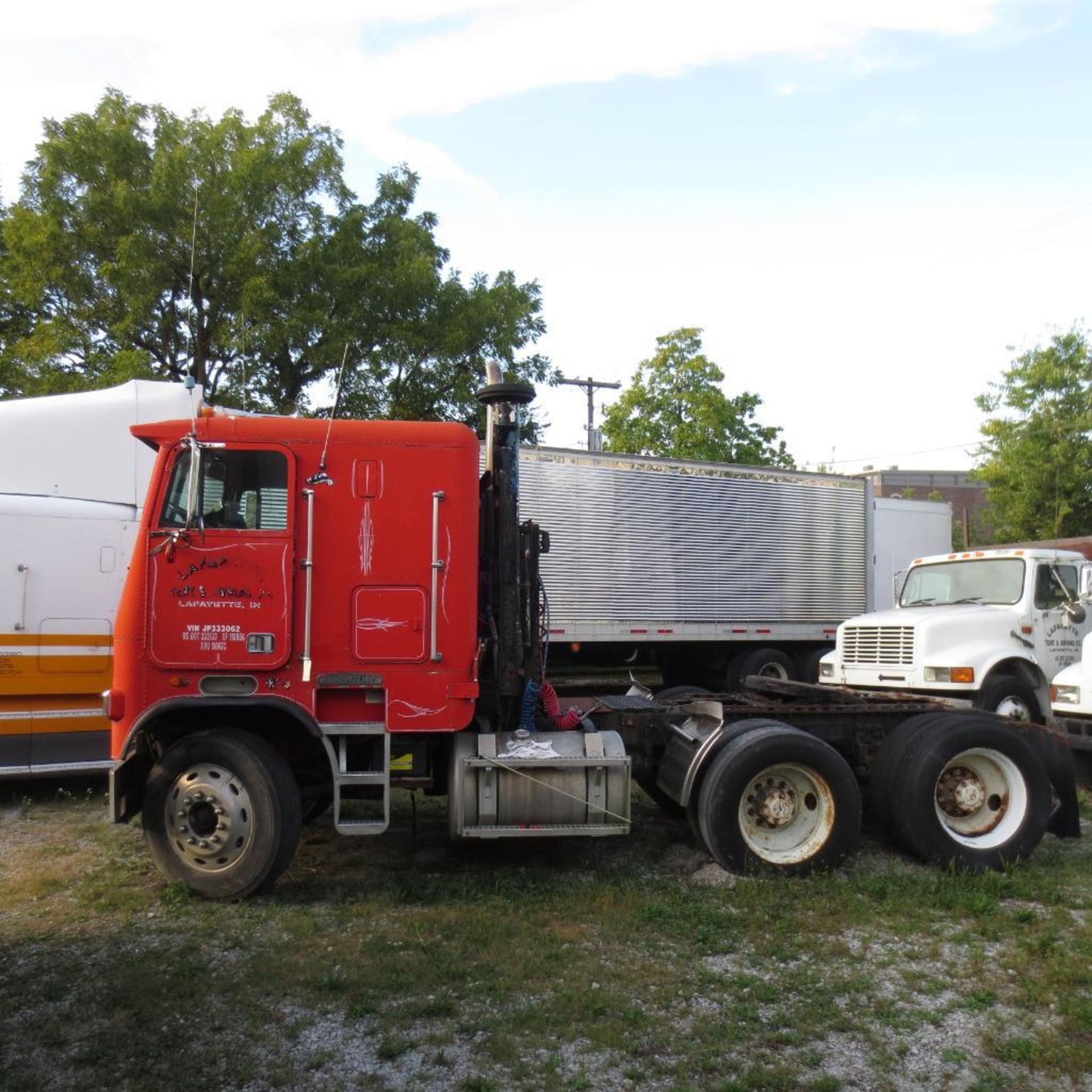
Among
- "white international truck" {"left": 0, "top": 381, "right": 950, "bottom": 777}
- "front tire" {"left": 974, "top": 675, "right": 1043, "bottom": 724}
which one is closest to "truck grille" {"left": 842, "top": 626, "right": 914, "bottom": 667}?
"front tire" {"left": 974, "top": 675, "right": 1043, "bottom": 724}

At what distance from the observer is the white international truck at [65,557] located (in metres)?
8.66

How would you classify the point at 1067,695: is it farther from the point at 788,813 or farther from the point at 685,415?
the point at 685,415

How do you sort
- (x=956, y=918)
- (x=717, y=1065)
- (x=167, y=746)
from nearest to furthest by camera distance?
(x=717, y=1065), (x=956, y=918), (x=167, y=746)

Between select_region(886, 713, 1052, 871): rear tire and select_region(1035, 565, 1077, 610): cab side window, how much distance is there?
193 inches

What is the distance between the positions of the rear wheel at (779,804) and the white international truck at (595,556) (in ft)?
15.3

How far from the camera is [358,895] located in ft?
21.0

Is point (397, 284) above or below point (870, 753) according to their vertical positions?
above

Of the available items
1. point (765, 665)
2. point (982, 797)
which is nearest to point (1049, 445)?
point (765, 665)

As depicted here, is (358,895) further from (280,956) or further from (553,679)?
(553,679)

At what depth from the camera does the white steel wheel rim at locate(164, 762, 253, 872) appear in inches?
243

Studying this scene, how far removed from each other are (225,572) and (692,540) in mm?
9622

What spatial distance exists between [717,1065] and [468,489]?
3649 mm

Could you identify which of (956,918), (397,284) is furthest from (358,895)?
(397,284)

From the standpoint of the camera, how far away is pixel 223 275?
1792cm
